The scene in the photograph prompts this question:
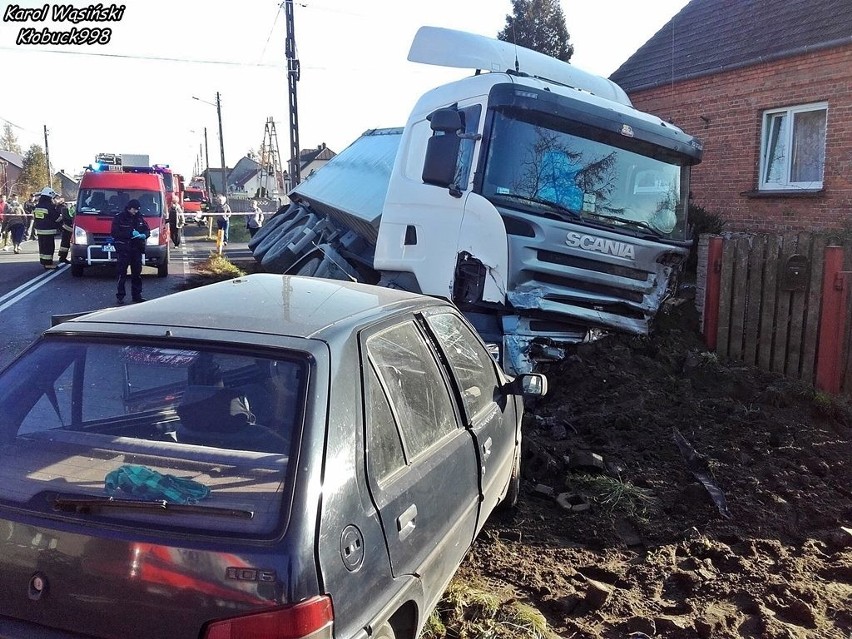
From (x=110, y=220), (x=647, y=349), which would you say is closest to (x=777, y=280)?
(x=647, y=349)

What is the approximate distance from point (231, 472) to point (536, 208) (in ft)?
14.7

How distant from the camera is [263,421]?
2.37 meters

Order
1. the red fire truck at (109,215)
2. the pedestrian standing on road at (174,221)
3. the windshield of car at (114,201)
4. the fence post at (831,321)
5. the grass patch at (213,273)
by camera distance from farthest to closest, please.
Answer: the pedestrian standing on road at (174,221) → the windshield of car at (114,201) → the red fire truck at (109,215) → the grass patch at (213,273) → the fence post at (831,321)

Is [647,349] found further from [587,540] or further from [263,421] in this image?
[263,421]

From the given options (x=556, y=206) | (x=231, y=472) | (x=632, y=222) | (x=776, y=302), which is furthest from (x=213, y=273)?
(x=231, y=472)

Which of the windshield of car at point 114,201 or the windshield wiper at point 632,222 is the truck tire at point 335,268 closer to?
the windshield wiper at point 632,222

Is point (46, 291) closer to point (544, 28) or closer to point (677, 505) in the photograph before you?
point (677, 505)

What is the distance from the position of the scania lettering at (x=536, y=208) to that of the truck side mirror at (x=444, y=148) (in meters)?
0.01

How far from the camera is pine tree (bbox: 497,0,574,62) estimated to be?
23.0 metres

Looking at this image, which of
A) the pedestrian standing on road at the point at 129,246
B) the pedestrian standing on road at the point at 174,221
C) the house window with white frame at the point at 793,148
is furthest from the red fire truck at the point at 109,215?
the house window with white frame at the point at 793,148

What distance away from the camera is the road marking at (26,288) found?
1229 cm

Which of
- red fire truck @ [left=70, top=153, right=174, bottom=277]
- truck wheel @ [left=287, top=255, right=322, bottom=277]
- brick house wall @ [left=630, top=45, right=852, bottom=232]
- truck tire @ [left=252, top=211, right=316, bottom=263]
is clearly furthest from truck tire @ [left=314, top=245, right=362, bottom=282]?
red fire truck @ [left=70, top=153, right=174, bottom=277]

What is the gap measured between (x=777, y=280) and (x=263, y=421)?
19.0 feet

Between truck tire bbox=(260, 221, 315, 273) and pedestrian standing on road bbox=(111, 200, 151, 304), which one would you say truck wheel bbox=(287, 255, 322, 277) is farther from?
pedestrian standing on road bbox=(111, 200, 151, 304)
